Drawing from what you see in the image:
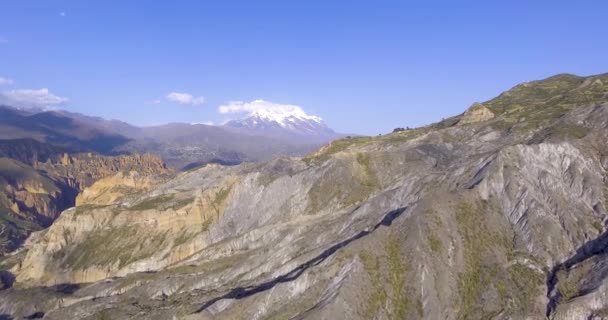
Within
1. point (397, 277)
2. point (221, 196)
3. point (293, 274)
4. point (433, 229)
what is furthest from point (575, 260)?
point (221, 196)

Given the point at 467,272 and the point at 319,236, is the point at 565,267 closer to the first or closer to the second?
the point at 467,272

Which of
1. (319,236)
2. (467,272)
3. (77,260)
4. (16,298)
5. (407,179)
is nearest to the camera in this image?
(467,272)

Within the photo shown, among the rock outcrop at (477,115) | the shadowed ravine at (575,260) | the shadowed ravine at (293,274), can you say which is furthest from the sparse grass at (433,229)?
the rock outcrop at (477,115)

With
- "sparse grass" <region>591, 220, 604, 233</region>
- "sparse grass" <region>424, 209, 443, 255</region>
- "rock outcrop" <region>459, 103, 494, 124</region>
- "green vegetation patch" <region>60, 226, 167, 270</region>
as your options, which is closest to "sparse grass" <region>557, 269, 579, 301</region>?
"sparse grass" <region>591, 220, 604, 233</region>

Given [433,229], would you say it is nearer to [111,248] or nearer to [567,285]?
[567,285]

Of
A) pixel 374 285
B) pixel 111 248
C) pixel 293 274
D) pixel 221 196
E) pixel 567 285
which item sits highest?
pixel 221 196

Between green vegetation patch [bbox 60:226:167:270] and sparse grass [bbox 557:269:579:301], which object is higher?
sparse grass [bbox 557:269:579:301]

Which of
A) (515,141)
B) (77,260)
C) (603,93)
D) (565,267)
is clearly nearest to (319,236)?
(565,267)

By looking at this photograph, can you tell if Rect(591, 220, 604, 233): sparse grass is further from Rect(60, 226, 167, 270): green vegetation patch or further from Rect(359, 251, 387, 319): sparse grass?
Rect(60, 226, 167, 270): green vegetation patch
